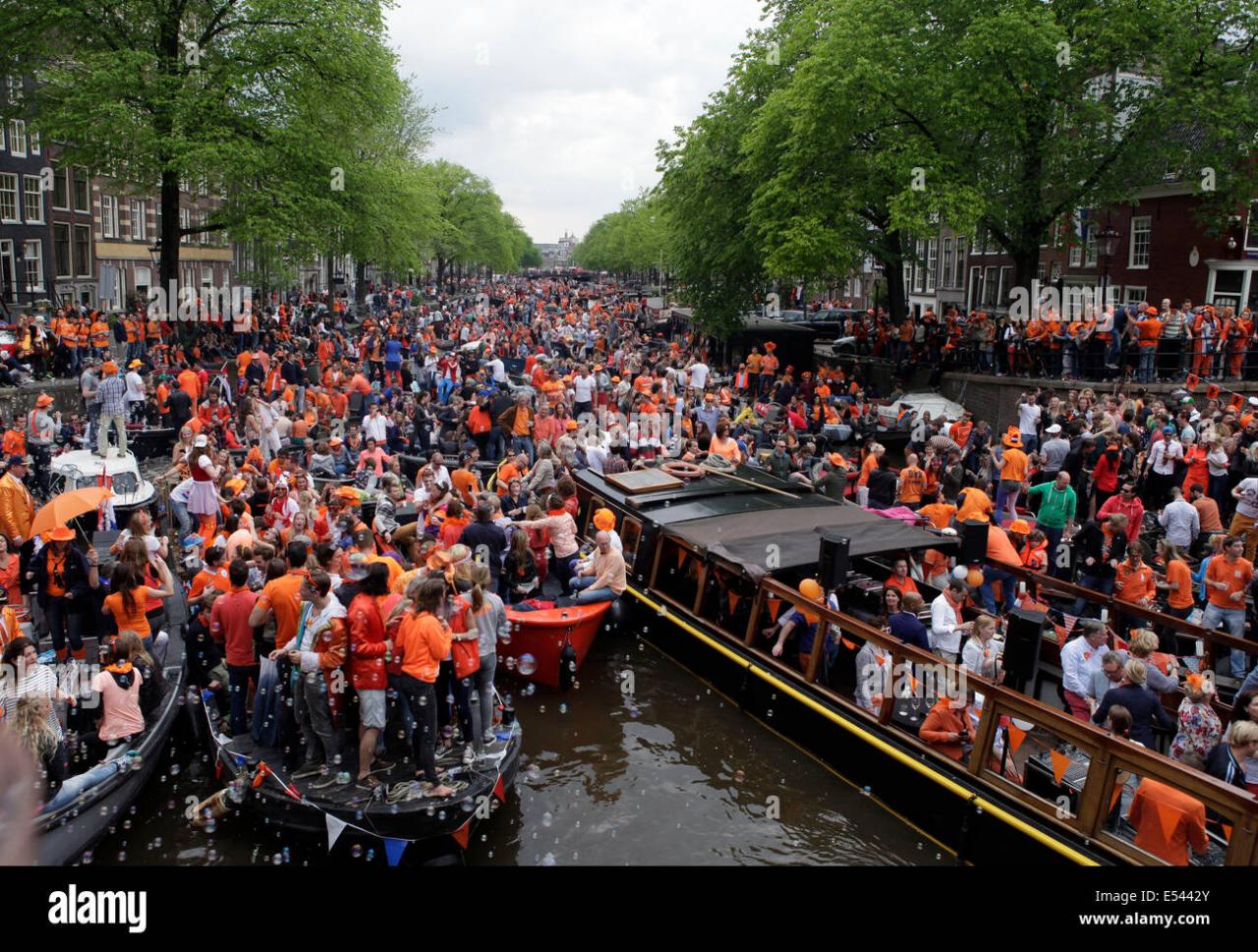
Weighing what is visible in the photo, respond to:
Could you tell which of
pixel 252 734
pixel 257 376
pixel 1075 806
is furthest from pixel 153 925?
pixel 257 376

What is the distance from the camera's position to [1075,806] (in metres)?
7.37

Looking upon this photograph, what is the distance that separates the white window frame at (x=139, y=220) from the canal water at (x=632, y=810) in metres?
46.0

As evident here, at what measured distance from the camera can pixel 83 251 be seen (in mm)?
41312

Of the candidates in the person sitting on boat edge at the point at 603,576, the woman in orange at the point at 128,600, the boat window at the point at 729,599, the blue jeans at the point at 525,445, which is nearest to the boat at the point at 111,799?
the woman in orange at the point at 128,600

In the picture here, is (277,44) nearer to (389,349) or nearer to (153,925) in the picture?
(389,349)

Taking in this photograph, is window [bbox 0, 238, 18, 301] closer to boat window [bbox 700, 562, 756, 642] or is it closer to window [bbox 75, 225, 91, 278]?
window [bbox 75, 225, 91, 278]

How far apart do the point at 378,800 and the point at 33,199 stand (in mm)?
38468

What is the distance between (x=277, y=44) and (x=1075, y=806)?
92.1 ft

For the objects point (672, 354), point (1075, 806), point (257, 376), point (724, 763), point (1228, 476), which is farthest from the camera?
point (672, 354)

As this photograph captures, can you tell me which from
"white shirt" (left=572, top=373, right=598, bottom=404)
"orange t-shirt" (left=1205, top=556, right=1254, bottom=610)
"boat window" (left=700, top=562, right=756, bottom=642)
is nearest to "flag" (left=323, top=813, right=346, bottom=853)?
"boat window" (left=700, top=562, right=756, bottom=642)

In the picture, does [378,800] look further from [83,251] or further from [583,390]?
[83,251]

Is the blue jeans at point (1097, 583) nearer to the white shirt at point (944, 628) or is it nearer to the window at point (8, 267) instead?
the white shirt at point (944, 628)

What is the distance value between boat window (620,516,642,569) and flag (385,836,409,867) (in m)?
5.63

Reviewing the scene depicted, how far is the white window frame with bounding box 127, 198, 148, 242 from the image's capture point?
47.8m
